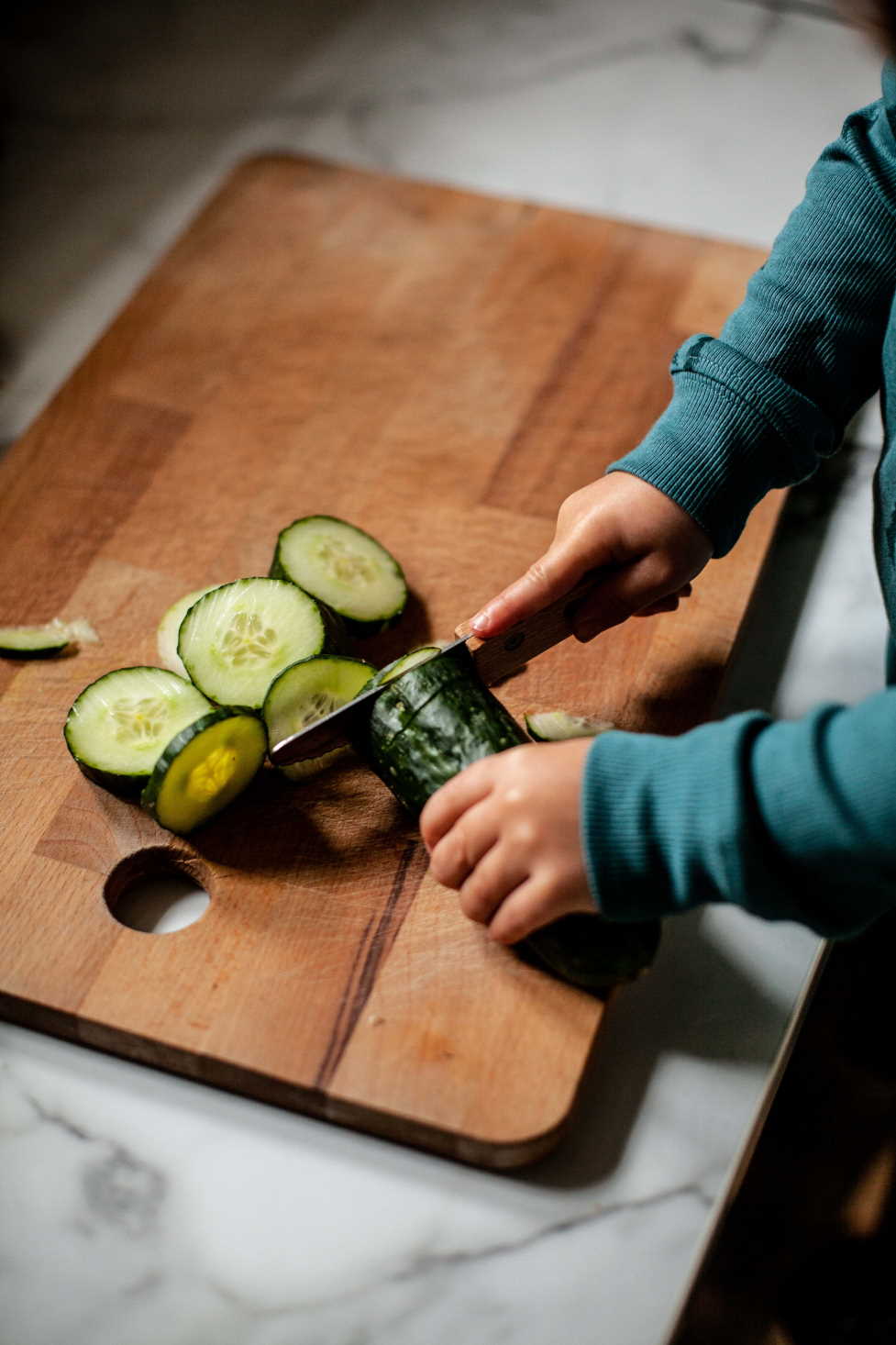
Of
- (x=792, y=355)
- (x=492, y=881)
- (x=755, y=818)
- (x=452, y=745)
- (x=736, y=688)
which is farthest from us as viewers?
(x=736, y=688)

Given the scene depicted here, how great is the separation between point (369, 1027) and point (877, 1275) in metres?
0.99

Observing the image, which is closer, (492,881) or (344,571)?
(492,881)

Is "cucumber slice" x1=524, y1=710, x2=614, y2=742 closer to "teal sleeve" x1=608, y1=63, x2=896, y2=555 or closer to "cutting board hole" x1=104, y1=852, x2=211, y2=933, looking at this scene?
"teal sleeve" x1=608, y1=63, x2=896, y2=555

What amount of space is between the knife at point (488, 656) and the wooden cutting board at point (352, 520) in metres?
0.08

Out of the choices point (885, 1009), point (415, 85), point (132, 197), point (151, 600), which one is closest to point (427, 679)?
point (151, 600)

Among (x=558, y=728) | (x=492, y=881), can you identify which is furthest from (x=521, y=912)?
(x=558, y=728)

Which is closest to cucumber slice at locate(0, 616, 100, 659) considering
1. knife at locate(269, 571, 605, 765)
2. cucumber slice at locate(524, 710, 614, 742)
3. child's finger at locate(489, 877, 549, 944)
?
knife at locate(269, 571, 605, 765)

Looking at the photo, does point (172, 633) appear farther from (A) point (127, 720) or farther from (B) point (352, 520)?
(B) point (352, 520)

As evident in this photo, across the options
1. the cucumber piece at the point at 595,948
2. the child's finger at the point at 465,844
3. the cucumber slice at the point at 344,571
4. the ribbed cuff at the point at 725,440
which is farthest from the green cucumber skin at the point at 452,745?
the ribbed cuff at the point at 725,440

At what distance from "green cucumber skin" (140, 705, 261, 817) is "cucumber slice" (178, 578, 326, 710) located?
0.42 ft

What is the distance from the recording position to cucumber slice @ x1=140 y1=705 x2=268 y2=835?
56.8 inches

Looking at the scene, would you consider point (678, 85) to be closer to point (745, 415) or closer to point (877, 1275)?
point (745, 415)

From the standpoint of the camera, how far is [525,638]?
5.29 feet

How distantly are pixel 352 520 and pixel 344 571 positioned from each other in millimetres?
191
